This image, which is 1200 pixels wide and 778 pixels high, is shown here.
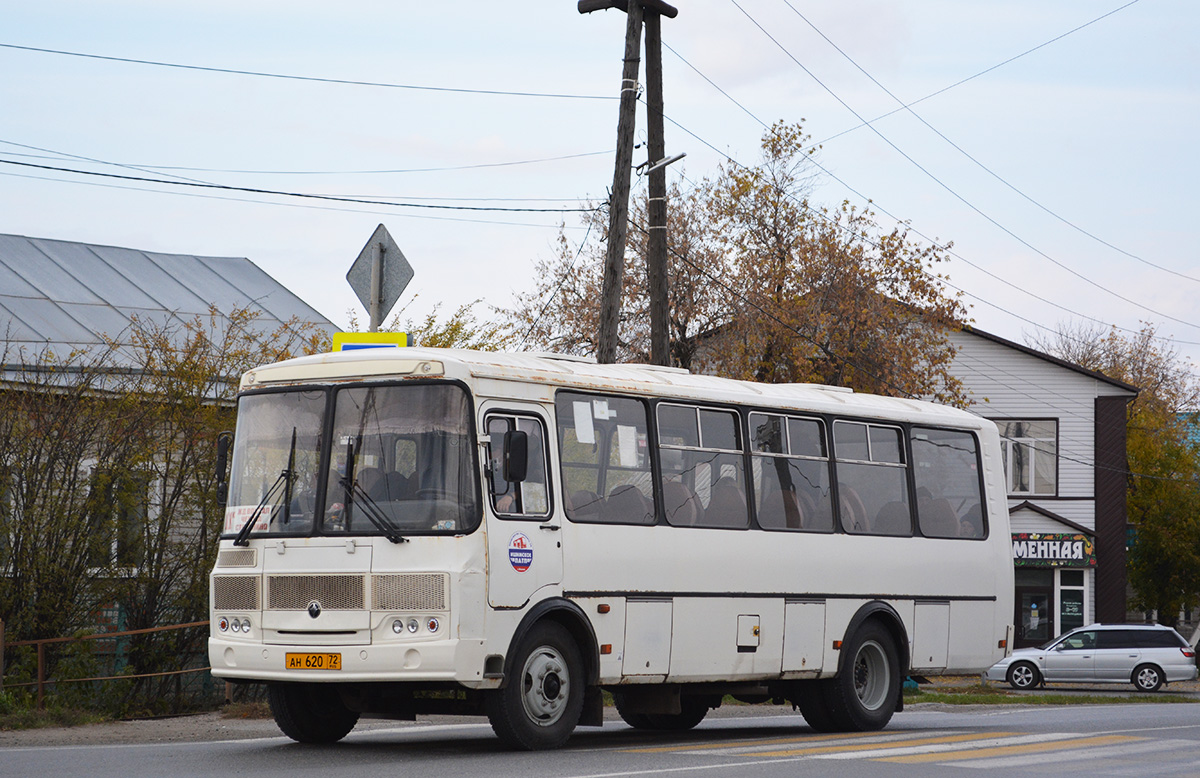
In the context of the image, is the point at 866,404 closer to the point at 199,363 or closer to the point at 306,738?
the point at 306,738

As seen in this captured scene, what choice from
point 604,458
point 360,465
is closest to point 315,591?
point 360,465

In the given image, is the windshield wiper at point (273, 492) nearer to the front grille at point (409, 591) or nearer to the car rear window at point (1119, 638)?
the front grille at point (409, 591)

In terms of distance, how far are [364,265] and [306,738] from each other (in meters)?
4.43

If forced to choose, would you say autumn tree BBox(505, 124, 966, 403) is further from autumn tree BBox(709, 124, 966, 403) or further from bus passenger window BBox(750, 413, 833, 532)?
bus passenger window BBox(750, 413, 833, 532)

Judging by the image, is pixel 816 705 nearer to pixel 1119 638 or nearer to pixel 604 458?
pixel 604 458

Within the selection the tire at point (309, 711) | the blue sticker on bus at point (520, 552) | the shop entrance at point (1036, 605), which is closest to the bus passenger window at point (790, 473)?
the blue sticker on bus at point (520, 552)

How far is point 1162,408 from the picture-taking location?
6469 centimetres

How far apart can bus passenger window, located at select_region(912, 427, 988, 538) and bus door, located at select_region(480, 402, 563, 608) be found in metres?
5.20

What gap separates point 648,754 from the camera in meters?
11.5

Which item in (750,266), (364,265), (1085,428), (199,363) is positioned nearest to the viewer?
(364,265)

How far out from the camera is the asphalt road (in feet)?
33.7

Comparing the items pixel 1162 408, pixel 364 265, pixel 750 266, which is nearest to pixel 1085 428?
pixel 750 266

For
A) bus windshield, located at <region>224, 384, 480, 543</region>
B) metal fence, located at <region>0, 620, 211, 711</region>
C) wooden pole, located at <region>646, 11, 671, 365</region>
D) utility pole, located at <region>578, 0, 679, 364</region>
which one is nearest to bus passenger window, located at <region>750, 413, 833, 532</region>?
bus windshield, located at <region>224, 384, 480, 543</region>

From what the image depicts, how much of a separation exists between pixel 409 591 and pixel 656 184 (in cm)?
1149
